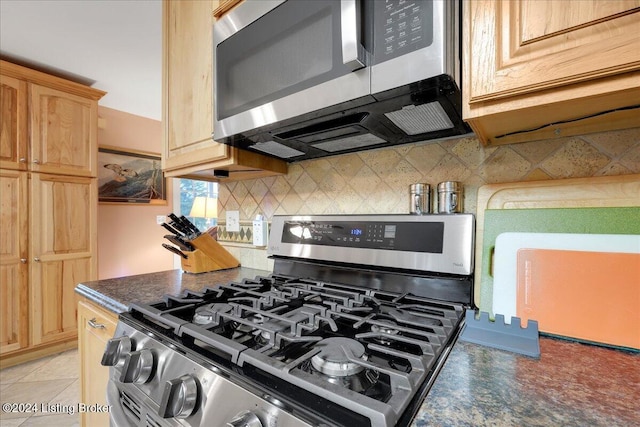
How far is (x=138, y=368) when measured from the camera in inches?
24.7

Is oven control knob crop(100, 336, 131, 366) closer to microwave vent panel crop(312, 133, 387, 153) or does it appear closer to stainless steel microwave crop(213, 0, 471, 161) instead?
stainless steel microwave crop(213, 0, 471, 161)

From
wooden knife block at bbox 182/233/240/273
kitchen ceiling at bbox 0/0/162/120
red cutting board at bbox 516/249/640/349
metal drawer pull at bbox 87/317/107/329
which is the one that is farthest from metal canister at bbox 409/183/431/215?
kitchen ceiling at bbox 0/0/162/120

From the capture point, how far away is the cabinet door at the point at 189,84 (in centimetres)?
116

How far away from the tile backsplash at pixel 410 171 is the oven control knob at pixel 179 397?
801mm

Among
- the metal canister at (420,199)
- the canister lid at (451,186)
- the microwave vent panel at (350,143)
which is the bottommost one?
the metal canister at (420,199)

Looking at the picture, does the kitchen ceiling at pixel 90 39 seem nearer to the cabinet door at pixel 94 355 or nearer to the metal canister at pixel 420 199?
the cabinet door at pixel 94 355

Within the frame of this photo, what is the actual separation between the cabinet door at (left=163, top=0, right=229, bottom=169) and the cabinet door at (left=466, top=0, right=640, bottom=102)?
90 centimetres

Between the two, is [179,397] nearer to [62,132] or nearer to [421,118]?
[421,118]

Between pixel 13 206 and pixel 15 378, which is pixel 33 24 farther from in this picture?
pixel 15 378

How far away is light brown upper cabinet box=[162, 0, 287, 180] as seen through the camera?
3.81ft

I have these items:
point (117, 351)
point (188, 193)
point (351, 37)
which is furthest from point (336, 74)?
point (188, 193)

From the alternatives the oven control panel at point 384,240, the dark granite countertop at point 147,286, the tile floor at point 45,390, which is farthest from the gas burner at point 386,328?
the tile floor at point 45,390

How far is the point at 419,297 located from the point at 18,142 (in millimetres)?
3063

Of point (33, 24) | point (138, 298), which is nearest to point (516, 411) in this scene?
point (138, 298)
